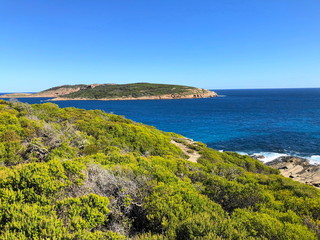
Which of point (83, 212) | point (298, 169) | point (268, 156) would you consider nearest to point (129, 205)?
point (83, 212)

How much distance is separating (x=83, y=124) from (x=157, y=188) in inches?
454

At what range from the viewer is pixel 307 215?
5859mm

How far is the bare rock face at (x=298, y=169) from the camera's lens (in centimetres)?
1712

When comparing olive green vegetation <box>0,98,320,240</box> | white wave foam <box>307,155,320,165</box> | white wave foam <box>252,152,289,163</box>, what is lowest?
white wave foam <box>252,152,289,163</box>

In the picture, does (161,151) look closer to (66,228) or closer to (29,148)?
(29,148)

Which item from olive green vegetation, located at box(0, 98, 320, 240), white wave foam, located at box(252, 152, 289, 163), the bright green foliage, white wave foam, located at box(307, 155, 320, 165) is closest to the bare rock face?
white wave foam, located at box(252, 152, 289, 163)

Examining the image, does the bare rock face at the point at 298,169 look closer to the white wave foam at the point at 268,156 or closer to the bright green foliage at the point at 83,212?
the white wave foam at the point at 268,156

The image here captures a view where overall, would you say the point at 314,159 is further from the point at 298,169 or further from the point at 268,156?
the point at 298,169

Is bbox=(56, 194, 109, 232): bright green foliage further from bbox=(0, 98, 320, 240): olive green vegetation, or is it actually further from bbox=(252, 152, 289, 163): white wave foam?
bbox=(252, 152, 289, 163): white wave foam

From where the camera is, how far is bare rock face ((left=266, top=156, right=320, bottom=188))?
17.1 metres

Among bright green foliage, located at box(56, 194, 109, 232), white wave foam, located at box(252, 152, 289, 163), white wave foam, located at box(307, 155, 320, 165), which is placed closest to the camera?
bright green foliage, located at box(56, 194, 109, 232)

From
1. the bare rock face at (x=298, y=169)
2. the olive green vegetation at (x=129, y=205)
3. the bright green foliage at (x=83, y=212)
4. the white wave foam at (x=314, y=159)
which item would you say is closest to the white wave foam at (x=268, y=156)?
the bare rock face at (x=298, y=169)

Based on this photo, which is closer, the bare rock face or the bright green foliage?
the bright green foliage

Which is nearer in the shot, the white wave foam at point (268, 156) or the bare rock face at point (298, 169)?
the bare rock face at point (298, 169)
